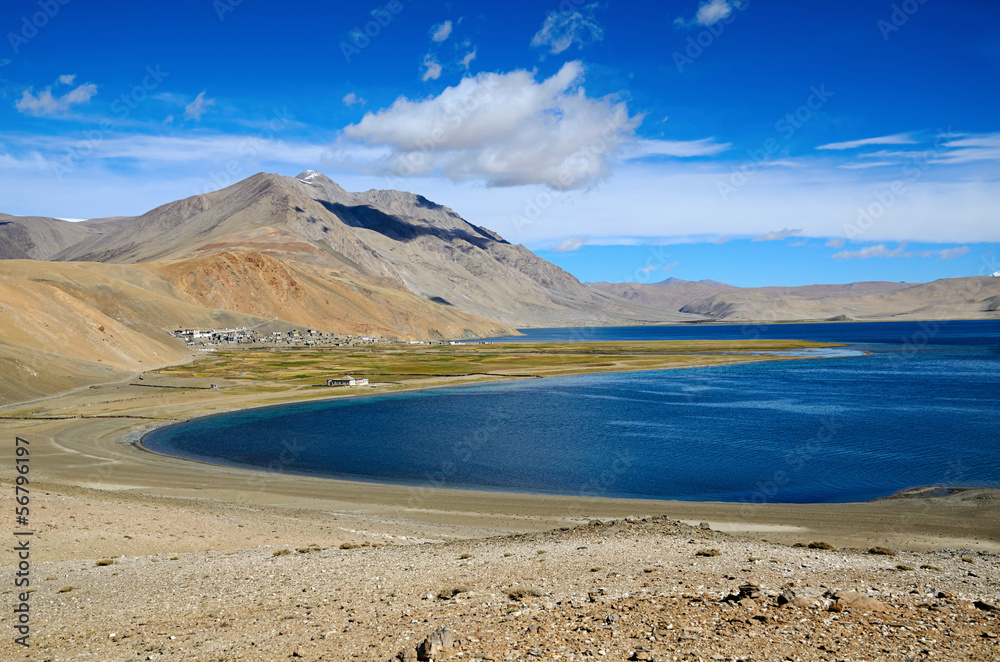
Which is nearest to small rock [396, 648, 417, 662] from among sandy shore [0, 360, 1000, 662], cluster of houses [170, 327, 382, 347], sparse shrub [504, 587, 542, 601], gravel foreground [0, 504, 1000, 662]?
gravel foreground [0, 504, 1000, 662]

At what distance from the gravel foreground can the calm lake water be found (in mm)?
16268

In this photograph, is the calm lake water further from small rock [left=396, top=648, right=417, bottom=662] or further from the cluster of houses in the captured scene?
the cluster of houses

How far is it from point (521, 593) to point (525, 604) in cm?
65

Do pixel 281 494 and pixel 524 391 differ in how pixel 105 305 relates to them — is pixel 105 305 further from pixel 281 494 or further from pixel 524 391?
pixel 281 494

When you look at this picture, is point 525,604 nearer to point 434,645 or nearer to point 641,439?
point 434,645

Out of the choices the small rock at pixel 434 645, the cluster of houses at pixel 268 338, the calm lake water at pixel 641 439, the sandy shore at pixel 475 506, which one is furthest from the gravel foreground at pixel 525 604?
the cluster of houses at pixel 268 338

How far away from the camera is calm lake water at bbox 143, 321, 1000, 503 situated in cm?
3547

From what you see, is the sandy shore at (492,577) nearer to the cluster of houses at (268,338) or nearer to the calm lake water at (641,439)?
the calm lake water at (641,439)

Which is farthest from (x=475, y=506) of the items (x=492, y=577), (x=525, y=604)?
(x=525, y=604)

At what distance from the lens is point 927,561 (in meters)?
17.6

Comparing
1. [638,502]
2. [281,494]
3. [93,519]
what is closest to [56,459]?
[281,494]

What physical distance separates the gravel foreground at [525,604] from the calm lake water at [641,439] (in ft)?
53.4

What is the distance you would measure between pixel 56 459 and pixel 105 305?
91231 millimetres

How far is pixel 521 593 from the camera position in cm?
1383
